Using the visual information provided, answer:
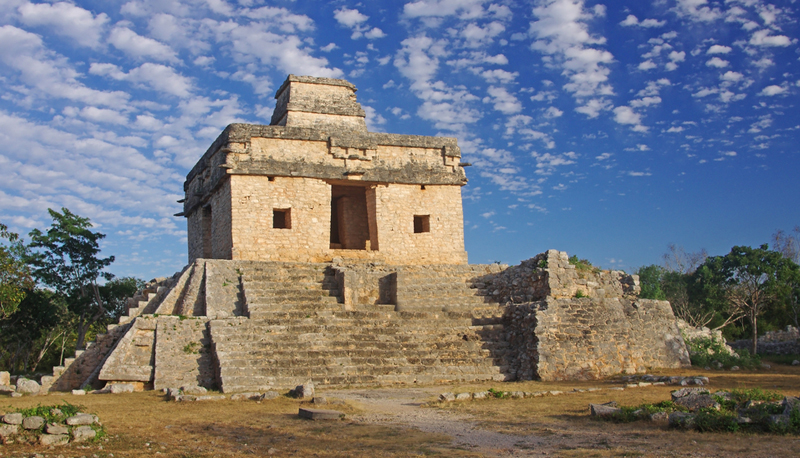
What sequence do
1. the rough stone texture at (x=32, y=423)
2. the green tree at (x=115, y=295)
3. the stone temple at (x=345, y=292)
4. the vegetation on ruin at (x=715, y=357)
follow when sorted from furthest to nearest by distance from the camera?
the green tree at (x=115, y=295)
the vegetation on ruin at (x=715, y=357)
the stone temple at (x=345, y=292)
the rough stone texture at (x=32, y=423)

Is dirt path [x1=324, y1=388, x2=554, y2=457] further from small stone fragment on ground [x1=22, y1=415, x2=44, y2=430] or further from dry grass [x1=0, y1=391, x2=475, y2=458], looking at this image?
small stone fragment on ground [x1=22, y1=415, x2=44, y2=430]

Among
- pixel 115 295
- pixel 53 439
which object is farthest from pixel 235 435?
pixel 115 295

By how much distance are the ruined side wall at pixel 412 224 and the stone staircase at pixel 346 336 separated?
10.2 ft

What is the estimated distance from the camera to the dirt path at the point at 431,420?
18.6 ft

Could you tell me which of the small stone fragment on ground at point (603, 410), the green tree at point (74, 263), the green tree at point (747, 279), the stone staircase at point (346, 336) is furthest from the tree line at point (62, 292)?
the green tree at point (747, 279)

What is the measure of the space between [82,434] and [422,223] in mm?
13181

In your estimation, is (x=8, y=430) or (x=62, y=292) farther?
(x=62, y=292)

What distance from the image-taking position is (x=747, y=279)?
2516 cm

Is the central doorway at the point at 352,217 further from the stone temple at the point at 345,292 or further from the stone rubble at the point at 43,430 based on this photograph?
the stone rubble at the point at 43,430

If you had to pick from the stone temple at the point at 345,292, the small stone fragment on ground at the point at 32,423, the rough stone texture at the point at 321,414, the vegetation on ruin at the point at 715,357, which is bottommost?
the vegetation on ruin at the point at 715,357

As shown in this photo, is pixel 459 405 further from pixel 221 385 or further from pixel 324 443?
pixel 221 385

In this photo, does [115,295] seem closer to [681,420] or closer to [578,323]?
[578,323]

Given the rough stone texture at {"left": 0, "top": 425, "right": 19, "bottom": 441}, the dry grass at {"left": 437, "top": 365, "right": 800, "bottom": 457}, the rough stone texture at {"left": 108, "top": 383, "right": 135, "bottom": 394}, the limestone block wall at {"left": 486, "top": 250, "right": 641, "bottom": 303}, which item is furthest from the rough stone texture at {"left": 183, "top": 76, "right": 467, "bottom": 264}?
the rough stone texture at {"left": 0, "top": 425, "right": 19, "bottom": 441}

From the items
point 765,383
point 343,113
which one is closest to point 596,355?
point 765,383
